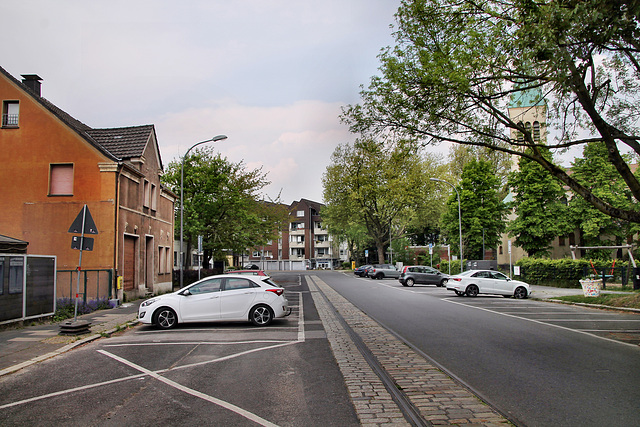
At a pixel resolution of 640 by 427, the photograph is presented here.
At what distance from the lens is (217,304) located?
12547 mm

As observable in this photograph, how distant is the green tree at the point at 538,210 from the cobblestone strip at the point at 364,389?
37505mm

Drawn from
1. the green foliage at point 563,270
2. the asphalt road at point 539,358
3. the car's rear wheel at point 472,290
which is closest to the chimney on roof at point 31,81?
the asphalt road at point 539,358

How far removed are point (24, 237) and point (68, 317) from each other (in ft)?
23.6

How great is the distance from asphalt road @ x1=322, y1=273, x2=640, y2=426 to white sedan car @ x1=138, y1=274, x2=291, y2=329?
135 inches

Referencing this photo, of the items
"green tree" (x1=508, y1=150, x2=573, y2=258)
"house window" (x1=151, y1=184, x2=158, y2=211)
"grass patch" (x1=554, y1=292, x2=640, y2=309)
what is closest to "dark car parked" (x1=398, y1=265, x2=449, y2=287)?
"green tree" (x1=508, y1=150, x2=573, y2=258)

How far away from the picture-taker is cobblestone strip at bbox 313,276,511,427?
16.4 ft

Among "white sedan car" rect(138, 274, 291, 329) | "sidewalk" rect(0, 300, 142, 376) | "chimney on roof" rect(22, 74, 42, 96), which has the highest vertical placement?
"chimney on roof" rect(22, 74, 42, 96)

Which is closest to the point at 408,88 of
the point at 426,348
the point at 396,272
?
the point at 426,348

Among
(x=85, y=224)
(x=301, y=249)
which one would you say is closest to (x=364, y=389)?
(x=85, y=224)

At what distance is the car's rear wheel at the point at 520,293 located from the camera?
23.2 m

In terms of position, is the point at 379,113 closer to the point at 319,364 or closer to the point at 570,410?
the point at 319,364

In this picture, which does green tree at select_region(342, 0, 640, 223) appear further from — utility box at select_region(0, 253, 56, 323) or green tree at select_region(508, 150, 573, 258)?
green tree at select_region(508, 150, 573, 258)

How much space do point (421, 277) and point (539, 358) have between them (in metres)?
27.2

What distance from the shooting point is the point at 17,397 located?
6.09 metres
